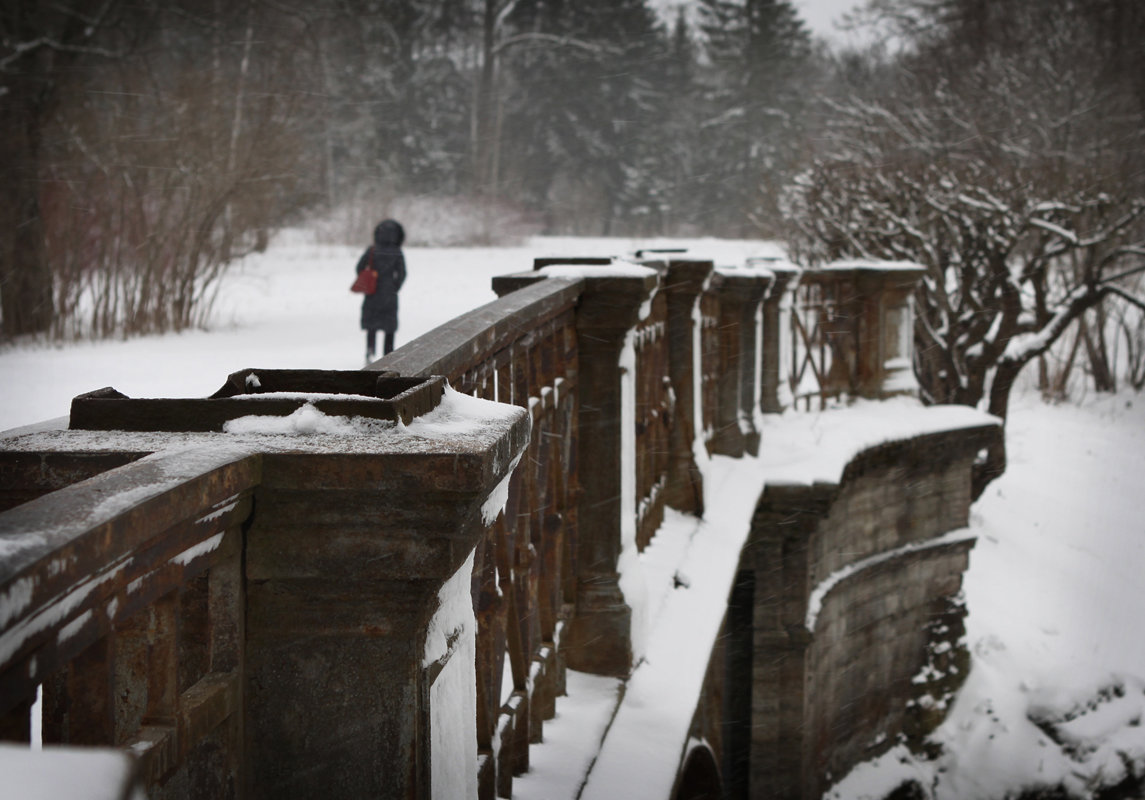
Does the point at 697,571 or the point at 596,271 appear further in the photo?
the point at 697,571

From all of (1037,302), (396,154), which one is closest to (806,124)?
(396,154)

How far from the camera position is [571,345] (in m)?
3.45

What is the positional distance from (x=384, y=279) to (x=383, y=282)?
0.03m

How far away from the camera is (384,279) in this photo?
1089 cm

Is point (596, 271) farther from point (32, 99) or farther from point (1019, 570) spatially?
point (32, 99)

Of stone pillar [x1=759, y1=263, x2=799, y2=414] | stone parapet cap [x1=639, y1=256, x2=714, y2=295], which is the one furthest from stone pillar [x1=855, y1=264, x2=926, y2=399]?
stone parapet cap [x1=639, y1=256, x2=714, y2=295]

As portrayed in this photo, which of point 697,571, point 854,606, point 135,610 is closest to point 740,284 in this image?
point 697,571

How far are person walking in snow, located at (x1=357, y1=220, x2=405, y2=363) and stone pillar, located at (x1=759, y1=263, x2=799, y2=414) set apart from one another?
4.30 meters

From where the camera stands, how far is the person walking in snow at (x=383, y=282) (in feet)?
35.7

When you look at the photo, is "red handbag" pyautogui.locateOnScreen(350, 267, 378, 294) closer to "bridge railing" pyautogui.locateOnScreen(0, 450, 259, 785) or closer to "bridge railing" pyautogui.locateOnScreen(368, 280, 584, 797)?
"bridge railing" pyautogui.locateOnScreen(368, 280, 584, 797)

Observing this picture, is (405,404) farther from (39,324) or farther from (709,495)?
(39,324)

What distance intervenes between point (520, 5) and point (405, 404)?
3835 centimetres

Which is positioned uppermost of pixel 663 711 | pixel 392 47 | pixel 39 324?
pixel 392 47

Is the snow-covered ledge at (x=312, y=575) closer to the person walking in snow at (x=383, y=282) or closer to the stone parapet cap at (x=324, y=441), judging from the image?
the stone parapet cap at (x=324, y=441)
